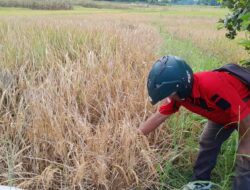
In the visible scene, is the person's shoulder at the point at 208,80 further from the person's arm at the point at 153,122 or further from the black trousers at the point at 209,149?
the black trousers at the point at 209,149

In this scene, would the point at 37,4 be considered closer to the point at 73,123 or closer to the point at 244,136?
the point at 73,123

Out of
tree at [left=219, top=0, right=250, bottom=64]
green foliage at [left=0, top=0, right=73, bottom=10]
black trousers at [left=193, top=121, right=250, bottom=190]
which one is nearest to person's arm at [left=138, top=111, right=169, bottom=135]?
black trousers at [left=193, top=121, right=250, bottom=190]

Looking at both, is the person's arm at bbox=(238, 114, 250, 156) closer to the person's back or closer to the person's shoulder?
the person's back

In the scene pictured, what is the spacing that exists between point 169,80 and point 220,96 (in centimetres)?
27

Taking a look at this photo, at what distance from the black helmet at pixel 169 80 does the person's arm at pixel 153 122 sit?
26 cm

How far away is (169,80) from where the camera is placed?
1915 millimetres

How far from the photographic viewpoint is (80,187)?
2271 millimetres

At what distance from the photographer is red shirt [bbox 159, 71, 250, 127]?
194 centimetres

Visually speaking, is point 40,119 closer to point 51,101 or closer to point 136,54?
point 51,101

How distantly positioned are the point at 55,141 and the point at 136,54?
72.0 inches

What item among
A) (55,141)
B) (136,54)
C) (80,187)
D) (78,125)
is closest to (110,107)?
(78,125)

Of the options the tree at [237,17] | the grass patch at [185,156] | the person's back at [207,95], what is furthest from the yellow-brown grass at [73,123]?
the tree at [237,17]

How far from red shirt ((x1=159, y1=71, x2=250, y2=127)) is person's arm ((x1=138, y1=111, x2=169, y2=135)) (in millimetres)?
170

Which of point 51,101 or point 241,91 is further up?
point 241,91
